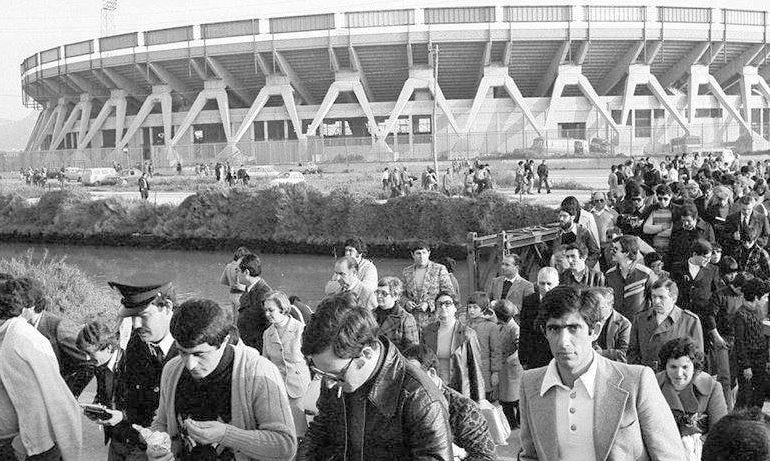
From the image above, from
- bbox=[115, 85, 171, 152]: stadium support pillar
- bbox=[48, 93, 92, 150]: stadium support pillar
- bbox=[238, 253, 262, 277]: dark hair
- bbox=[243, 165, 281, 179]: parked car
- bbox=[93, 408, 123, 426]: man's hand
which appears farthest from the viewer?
bbox=[48, 93, 92, 150]: stadium support pillar

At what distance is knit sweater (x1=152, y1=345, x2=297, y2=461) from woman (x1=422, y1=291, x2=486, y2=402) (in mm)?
1935

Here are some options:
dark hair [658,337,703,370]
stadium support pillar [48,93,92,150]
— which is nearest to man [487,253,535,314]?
dark hair [658,337,703,370]

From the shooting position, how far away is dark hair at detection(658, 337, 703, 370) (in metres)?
4.15

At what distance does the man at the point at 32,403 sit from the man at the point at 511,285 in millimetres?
3810

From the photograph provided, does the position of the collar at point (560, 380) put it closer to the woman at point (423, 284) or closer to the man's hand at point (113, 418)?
the man's hand at point (113, 418)

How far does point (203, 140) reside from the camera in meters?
53.0

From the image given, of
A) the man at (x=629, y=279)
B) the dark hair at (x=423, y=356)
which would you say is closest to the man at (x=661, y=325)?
the man at (x=629, y=279)

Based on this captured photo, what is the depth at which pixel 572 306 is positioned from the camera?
267 centimetres

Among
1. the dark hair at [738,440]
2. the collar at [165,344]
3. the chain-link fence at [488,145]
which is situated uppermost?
the chain-link fence at [488,145]

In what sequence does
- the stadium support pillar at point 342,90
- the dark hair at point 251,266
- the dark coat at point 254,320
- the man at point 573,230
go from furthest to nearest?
the stadium support pillar at point 342,90
the man at point 573,230
the dark hair at point 251,266
the dark coat at point 254,320

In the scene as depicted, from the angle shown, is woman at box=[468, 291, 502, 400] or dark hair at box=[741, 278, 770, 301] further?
woman at box=[468, 291, 502, 400]

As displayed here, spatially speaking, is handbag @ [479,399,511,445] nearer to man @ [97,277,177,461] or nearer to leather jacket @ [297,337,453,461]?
leather jacket @ [297,337,453,461]

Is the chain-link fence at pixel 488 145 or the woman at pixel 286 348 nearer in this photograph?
the woman at pixel 286 348

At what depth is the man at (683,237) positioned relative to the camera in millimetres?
7289
